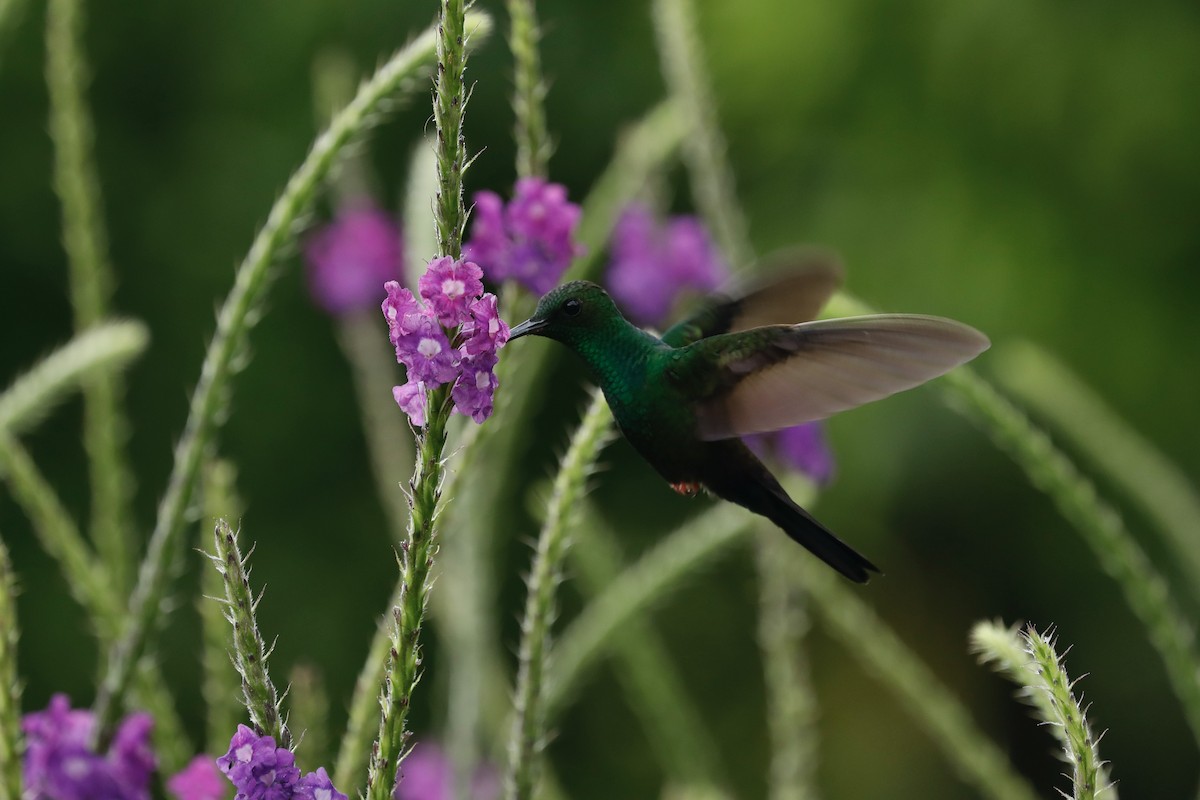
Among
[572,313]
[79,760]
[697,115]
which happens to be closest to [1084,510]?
[572,313]

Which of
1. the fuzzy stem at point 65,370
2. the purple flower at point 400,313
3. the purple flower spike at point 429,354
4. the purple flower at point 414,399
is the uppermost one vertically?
the purple flower at point 400,313

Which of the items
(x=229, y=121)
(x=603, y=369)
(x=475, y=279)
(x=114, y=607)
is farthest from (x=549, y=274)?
(x=229, y=121)

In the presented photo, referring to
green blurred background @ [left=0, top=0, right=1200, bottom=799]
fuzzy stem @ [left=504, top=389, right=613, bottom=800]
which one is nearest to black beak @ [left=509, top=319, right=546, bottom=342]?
fuzzy stem @ [left=504, top=389, right=613, bottom=800]

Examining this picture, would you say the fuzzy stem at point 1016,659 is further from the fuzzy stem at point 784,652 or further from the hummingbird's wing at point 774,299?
the fuzzy stem at point 784,652

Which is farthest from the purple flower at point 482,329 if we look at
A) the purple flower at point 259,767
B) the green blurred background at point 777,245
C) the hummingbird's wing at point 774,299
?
the green blurred background at point 777,245

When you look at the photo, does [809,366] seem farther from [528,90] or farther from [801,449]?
[801,449]

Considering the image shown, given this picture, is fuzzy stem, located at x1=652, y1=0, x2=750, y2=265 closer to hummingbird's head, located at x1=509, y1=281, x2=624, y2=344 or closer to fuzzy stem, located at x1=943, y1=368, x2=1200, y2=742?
fuzzy stem, located at x1=943, y1=368, x2=1200, y2=742

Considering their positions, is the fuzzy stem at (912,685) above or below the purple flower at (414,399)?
below
